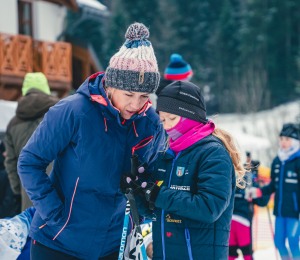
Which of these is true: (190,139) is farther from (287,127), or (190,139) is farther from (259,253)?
(259,253)

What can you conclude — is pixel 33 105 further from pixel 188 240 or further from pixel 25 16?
pixel 25 16

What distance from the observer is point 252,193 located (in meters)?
4.74

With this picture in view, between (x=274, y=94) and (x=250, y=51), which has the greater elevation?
(x=250, y=51)

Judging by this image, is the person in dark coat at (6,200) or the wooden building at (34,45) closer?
the person in dark coat at (6,200)

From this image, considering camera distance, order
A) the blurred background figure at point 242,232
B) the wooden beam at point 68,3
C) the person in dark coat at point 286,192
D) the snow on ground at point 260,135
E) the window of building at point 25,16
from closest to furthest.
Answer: the blurred background figure at point 242,232 → the person in dark coat at point 286,192 → the snow on ground at point 260,135 → the window of building at point 25,16 → the wooden beam at point 68,3

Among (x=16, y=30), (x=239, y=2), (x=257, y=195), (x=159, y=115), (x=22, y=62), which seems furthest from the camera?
(x=239, y=2)

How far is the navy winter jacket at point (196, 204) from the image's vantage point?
5.67ft

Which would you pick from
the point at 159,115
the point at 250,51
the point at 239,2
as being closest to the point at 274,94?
the point at 250,51

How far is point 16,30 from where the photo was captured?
38.6ft

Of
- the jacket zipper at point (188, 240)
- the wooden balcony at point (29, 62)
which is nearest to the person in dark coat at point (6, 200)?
the jacket zipper at point (188, 240)

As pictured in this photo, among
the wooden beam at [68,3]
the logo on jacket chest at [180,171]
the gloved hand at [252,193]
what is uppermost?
the wooden beam at [68,3]

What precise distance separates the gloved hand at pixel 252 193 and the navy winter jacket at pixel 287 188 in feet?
1.08

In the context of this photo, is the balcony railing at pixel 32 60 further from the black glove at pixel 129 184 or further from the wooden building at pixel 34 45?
the black glove at pixel 129 184

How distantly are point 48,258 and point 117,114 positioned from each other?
2.87 feet
